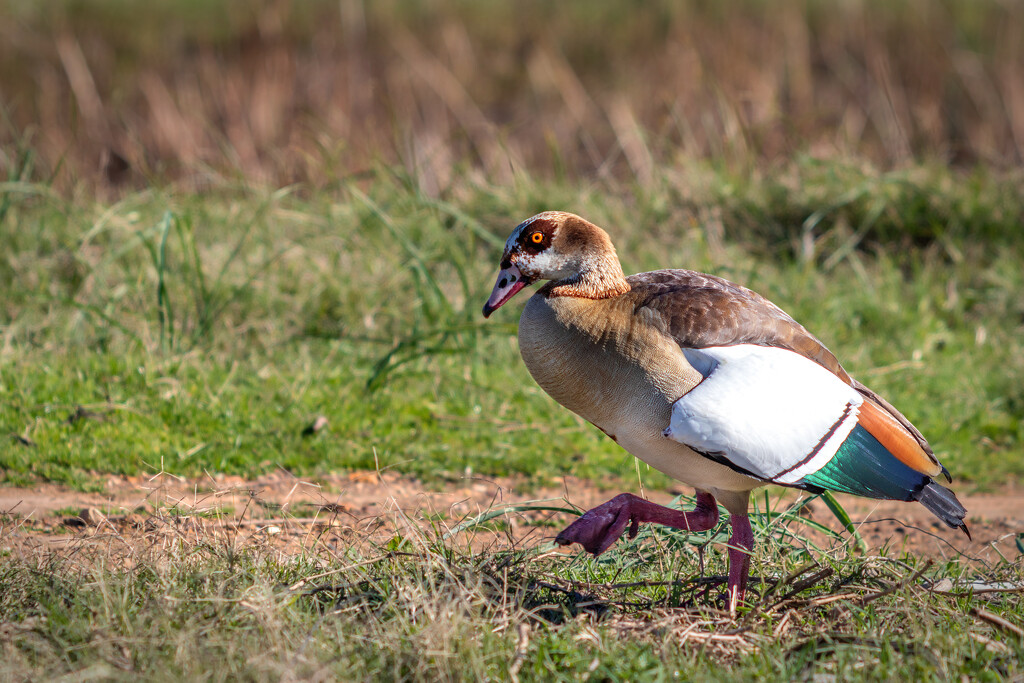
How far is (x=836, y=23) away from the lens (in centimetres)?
855

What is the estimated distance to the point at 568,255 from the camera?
3.01 m

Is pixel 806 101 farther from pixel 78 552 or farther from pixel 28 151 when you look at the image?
pixel 78 552

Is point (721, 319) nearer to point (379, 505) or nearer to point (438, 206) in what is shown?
point (379, 505)

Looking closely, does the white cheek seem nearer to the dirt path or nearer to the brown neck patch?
the brown neck patch

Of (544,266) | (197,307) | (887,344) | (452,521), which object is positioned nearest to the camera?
(544,266)

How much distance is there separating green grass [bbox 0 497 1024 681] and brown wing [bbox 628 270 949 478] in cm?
57

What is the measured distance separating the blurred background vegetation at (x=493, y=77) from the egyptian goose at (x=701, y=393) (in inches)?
198

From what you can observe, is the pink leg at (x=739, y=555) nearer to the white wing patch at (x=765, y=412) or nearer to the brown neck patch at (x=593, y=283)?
the white wing patch at (x=765, y=412)

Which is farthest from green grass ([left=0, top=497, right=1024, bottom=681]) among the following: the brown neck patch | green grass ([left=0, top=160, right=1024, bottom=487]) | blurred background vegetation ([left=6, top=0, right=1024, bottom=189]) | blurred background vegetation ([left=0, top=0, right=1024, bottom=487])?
blurred background vegetation ([left=6, top=0, right=1024, bottom=189])

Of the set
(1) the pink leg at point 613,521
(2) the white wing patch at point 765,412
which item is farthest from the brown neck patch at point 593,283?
(1) the pink leg at point 613,521

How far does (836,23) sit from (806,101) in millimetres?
837

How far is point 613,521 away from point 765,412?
1.81 feet

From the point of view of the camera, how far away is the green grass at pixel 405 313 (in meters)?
4.36

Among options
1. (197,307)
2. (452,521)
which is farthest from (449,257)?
(452,521)
